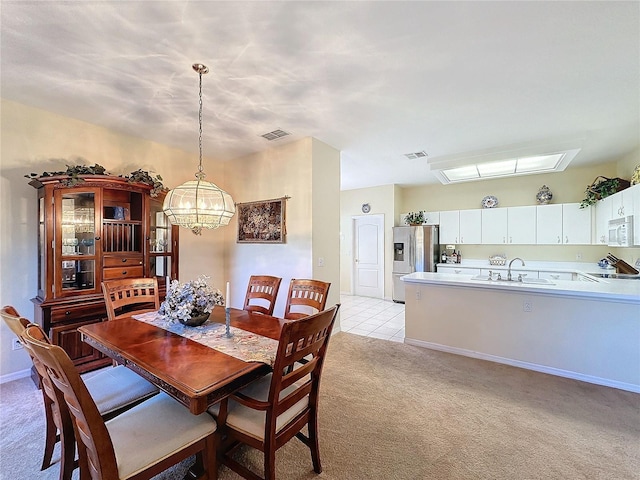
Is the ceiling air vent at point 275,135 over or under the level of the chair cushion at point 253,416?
over

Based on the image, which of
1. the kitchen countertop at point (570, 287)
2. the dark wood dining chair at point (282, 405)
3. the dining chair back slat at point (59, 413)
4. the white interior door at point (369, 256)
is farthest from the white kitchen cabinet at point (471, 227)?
the dining chair back slat at point (59, 413)

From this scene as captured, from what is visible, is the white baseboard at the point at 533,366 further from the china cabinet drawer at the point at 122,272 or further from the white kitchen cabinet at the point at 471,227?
the china cabinet drawer at the point at 122,272

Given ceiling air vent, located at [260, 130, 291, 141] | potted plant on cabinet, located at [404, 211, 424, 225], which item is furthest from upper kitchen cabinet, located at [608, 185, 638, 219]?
ceiling air vent, located at [260, 130, 291, 141]

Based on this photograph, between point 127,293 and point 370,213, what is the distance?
537 centimetres

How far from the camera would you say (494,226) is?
5.57 metres

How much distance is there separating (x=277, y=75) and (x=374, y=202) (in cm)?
479

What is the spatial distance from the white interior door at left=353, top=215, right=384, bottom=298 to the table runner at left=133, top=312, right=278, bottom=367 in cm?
515

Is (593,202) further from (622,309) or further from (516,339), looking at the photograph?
(516,339)

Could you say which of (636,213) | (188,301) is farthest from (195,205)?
(636,213)

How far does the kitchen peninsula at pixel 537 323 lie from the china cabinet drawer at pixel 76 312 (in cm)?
355

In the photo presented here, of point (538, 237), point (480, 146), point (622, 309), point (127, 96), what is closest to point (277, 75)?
point (127, 96)

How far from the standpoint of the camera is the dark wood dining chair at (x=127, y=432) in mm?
1054

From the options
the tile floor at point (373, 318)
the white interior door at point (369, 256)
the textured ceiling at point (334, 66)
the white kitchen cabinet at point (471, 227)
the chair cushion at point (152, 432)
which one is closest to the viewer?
the chair cushion at point (152, 432)

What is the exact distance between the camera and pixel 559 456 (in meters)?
1.80
